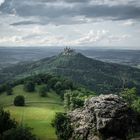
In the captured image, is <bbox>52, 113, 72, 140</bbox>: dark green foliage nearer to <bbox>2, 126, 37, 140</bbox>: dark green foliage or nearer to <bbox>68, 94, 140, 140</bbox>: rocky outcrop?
<bbox>68, 94, 140, 140</bbox>: rocky outcrop

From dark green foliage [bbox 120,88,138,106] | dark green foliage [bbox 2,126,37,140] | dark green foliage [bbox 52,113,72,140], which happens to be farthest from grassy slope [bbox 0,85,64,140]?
dark green foliage [bbox 120,88,138,106]

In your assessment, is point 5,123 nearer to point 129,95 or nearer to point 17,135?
point 17,135

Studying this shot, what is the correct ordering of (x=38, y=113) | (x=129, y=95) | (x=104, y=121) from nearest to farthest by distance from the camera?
(x=104, y=121) → (x=129, y=95) → (x=38, y=113)

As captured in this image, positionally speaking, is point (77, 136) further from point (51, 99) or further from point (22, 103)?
point (51, 99)

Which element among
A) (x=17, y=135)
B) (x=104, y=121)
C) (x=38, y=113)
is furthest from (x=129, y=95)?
(x=17, y=135)

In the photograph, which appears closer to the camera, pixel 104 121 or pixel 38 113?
pixel 104 121

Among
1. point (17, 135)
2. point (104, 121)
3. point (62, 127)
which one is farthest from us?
point (62, 127)

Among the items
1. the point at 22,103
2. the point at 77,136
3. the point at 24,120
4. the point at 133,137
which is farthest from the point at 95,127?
the point at 22,103
